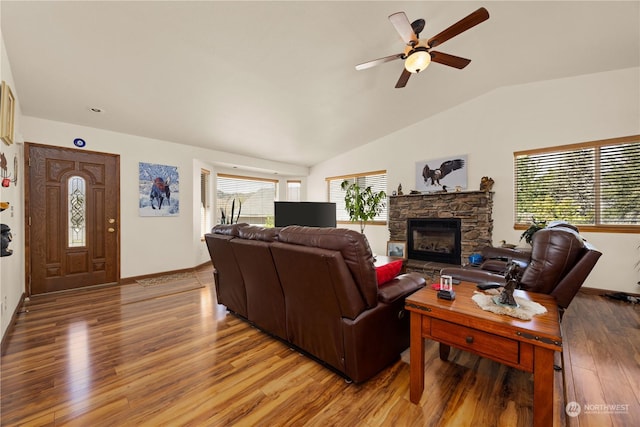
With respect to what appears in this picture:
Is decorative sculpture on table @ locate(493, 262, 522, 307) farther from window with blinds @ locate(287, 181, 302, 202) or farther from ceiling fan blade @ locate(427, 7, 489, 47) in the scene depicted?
window with blinds @ locate(287, 181, 302, 202)

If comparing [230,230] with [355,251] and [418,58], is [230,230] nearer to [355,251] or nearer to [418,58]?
[355,251]

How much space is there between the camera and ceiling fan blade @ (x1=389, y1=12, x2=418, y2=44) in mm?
2045

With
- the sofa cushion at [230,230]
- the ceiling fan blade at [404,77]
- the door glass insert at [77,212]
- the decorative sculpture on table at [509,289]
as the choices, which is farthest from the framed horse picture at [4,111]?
the decorative sculpture on table at [509,289]

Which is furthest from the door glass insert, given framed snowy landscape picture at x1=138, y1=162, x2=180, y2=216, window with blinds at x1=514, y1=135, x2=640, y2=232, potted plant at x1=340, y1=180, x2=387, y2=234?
window with blinds at x1=514, y1=135, x2=640, y2=232

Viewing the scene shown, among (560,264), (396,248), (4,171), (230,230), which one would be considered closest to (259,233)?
(230,230)

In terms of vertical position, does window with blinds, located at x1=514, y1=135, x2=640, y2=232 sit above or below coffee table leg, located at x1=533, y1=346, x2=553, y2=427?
above

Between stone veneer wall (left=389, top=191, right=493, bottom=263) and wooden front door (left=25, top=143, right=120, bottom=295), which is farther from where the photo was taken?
stone veneer wall (left=389, top=191, right=493, bottom=263)

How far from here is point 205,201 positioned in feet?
19.5

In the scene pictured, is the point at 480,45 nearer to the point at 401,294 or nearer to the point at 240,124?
the point at 401,294

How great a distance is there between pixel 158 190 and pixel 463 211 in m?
5.47

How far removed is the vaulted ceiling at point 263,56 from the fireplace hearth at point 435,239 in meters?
2.15

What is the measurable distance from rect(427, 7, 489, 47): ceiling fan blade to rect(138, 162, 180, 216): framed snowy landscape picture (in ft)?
15.1

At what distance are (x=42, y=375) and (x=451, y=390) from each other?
292cm

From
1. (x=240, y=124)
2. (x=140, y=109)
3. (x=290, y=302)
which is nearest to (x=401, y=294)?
(x=290, y=302)
